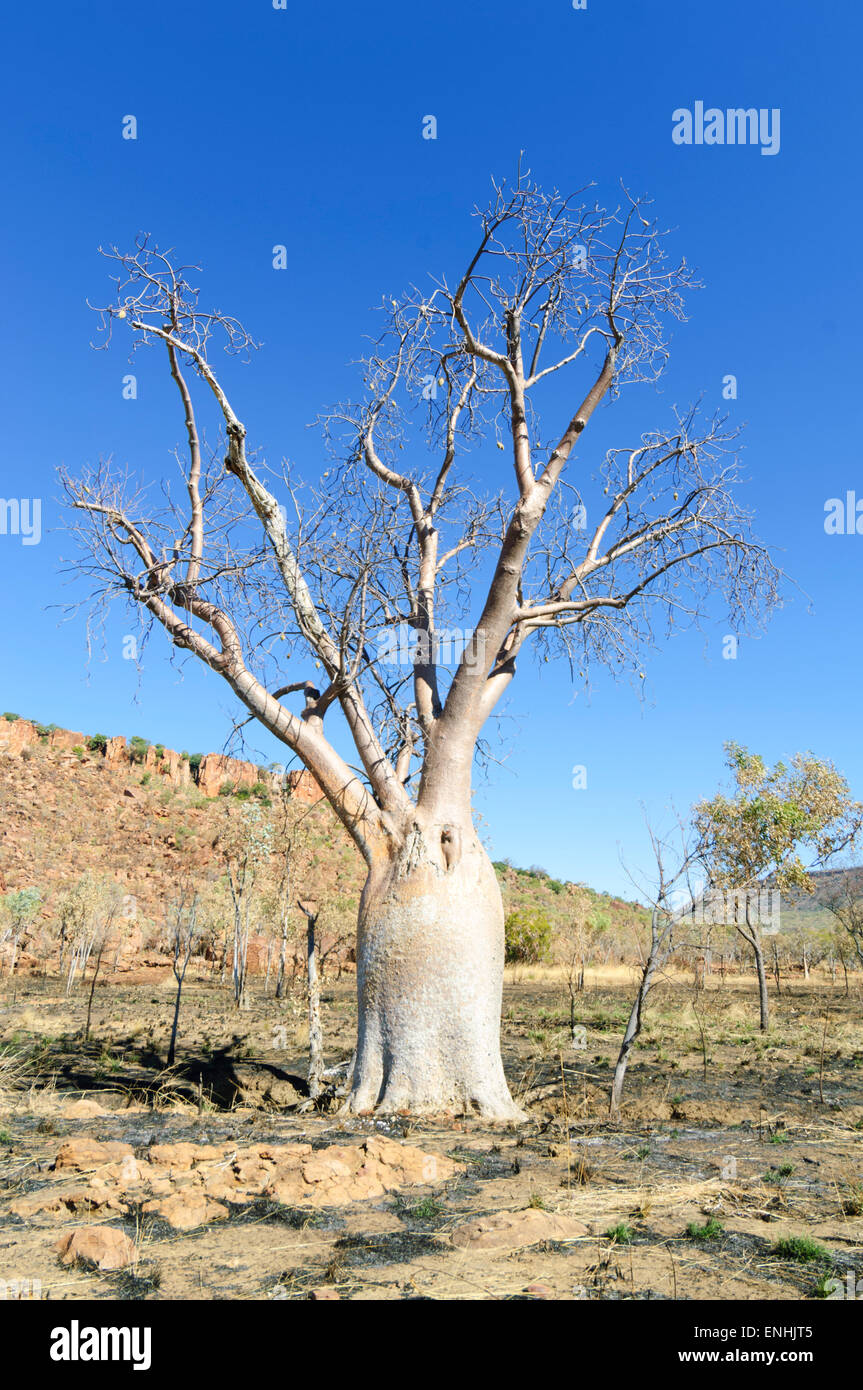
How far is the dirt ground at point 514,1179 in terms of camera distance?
2857mm

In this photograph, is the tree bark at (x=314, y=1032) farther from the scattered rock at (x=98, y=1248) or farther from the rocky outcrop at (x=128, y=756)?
the rocky outcrop at (x=128, y=756)

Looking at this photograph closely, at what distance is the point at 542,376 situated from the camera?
6.87 metres

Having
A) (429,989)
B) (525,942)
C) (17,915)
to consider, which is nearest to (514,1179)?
(429,989)

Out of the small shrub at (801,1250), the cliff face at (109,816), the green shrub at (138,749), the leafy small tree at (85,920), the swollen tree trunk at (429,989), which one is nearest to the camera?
the small shrub at (801,1250)

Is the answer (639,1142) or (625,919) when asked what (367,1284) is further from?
(625,919)

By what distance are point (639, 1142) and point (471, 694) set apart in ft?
10.4

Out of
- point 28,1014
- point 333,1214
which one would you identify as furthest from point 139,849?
point 333,1214

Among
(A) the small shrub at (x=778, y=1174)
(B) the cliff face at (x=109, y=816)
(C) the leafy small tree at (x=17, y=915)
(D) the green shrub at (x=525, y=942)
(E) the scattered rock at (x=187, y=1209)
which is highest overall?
(B) the cliff face at (x=109, y=816)

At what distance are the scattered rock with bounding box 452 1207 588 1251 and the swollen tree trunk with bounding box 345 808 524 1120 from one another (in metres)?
2.22

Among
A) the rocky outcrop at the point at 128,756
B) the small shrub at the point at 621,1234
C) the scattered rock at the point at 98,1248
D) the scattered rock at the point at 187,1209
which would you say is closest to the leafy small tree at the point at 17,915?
the rocky outcrop at the point at 128,756

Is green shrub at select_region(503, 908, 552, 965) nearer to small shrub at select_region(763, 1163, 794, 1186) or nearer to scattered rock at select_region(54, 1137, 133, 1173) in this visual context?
small shrub at select_region(763, 1163, 794, 1186)

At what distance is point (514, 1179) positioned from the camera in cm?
417

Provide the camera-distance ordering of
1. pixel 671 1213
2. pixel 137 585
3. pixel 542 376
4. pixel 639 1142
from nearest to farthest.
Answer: pixel 671 1213 → pixel 639 1142 → pixel 137 585 → pixel 542 376

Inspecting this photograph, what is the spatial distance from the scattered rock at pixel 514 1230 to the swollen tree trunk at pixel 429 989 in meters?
2.22
